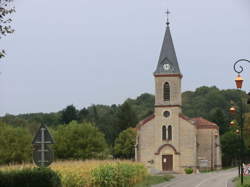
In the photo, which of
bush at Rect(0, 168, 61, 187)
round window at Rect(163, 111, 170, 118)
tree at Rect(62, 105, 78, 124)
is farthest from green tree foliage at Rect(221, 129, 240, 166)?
bush at Rect(0, 168, 61, 187)

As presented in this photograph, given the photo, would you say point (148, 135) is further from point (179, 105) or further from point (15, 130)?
point (15, 130)

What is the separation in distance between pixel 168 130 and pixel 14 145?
19.2 meters

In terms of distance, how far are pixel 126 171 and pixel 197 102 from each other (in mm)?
103785

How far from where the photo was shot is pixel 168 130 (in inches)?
2756

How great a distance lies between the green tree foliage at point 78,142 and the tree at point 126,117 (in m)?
29.9

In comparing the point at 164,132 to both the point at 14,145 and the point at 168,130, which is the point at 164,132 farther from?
the point at 14,145

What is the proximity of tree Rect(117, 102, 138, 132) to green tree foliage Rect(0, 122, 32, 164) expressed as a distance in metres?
39.6

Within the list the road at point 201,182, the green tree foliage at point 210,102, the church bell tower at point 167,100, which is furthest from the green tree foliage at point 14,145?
the green tree foliage at point 210,102

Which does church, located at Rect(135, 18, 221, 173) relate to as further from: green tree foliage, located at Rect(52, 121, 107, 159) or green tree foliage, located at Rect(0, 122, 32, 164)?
green tree foliage, located at Rect(0, 122, 32, 164)

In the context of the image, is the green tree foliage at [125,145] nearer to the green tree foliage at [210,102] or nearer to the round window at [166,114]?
the round window at [166,114]

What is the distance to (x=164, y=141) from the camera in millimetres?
69750

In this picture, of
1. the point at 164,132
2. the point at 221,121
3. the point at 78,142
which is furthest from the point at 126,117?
the point at 164,132

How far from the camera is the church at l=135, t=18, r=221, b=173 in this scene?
226 ft

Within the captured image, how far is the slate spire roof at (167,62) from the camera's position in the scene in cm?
7000
